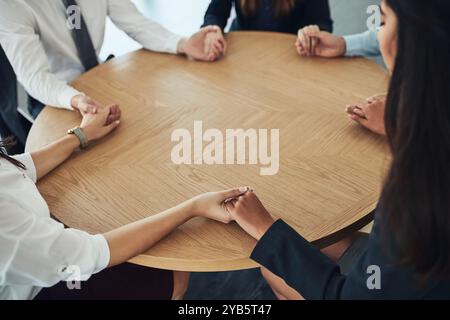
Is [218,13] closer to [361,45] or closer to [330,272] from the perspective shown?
[361,45]

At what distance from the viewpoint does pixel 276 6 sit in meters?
1.89

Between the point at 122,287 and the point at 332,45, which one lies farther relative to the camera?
the point at 332,45

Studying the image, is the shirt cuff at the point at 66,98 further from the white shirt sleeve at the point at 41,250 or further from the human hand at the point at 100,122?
the white shirt sleeve at the point at 41,250

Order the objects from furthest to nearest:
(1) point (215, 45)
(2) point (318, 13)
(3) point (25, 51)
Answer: (2) point (318, 13) < (1) point (215, 45) < (3) point (25, 51)

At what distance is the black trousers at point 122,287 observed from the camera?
1120 millimetres

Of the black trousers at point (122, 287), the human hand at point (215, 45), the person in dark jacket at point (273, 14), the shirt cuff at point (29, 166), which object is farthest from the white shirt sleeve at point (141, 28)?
the black trousers at point (122, 287)

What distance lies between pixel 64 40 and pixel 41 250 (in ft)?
3.26

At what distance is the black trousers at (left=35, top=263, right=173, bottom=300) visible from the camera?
1.12m

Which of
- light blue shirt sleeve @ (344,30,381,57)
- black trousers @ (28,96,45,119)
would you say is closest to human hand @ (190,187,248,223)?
light blue shirt sleeve @ (344,30,381,57)

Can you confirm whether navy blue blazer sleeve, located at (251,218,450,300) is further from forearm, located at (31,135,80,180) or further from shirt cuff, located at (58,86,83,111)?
shirt cuff, located at (58,86,83,111)

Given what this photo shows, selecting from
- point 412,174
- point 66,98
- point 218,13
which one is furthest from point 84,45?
point 412,174

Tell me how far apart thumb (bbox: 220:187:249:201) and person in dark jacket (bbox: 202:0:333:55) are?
1013 millimetres
